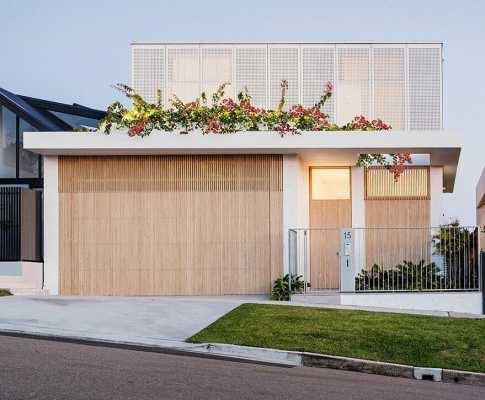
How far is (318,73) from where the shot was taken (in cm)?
3120

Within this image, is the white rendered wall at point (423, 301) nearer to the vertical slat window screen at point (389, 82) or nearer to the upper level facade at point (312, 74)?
the upper level facade at point (312, 74)

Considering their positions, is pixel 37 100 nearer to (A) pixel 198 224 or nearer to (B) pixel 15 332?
(A) pixel 198 224

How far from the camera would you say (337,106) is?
31094 mm

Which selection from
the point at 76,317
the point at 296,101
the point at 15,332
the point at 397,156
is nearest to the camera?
the point at 15,332

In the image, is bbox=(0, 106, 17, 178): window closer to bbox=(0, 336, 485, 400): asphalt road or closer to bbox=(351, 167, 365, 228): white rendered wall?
bbox=(351, 167, 365, 228): white rendered wall

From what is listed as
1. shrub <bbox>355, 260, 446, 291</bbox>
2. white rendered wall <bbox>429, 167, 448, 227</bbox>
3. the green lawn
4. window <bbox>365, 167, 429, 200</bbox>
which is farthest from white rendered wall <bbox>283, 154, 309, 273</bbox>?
white rendered wall <bbox>429, 167, 448, 227</bbox>

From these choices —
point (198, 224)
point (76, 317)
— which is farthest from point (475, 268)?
point (76, 317)

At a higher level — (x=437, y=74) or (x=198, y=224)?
(x=437, y=74)

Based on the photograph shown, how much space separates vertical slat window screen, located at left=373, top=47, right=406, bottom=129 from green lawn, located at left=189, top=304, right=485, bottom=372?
48.9 feet

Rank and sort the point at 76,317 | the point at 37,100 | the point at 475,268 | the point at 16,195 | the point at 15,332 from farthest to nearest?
the point at 37,100
the point at 16,195
the point at 475,268
the point at 76,317
the point at 15,332

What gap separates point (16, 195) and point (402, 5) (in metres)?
13.0

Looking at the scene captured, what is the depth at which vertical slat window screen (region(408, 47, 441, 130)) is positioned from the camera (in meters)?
30.8

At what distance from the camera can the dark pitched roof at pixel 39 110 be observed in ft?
80.6

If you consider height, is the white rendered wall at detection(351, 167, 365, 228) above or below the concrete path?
above
